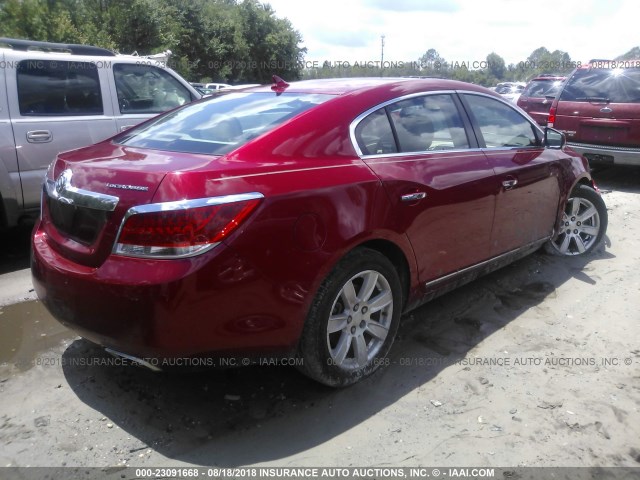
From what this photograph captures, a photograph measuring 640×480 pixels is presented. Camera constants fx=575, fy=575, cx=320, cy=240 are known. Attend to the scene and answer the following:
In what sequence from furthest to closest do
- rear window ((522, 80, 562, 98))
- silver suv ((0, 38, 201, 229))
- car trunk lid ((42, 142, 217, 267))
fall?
1. rear window ((522, 80, 562, 98))
2. silver suv ((0, 38, 201, 229))
3. car trunk lid ((42, 142, 217, 267))

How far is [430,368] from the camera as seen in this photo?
11.2 ft

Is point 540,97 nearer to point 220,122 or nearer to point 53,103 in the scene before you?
point 53,103

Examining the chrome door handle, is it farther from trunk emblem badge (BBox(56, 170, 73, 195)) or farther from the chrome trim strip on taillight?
trunk emblem badge (BBox(56, 170, 73, 195))

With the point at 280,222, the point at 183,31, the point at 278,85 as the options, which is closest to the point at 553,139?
the point at 278,85

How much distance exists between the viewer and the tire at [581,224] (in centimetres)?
525

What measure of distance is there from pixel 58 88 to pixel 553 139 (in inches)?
176

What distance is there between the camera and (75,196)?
108 inches

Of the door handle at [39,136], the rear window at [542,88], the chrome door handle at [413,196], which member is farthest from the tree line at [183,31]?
the chrome door handle at [413,196]

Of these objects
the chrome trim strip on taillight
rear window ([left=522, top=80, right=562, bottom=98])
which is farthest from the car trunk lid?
rear window ([left=522, top=80, right=562, bottom=98])

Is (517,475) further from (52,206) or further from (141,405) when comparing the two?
(52,206)

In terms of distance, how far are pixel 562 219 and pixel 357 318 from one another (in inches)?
110

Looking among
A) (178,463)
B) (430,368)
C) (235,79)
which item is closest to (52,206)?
(178,463)

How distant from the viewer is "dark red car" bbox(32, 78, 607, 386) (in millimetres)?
2449

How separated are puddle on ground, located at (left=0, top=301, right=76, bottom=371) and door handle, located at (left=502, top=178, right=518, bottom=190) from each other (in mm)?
3038
